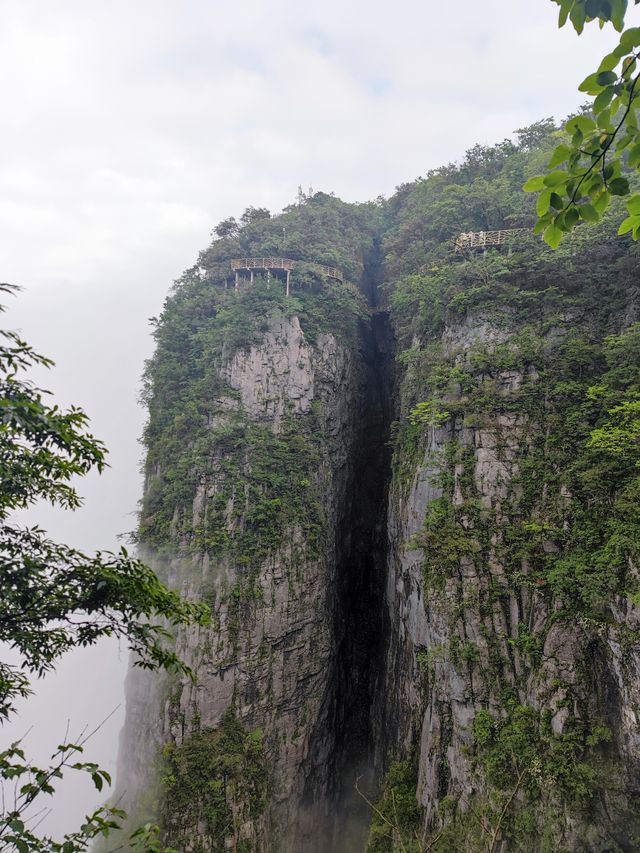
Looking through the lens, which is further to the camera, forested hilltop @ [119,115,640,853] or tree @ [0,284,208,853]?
forested hilltop @ [119,115,640,853]

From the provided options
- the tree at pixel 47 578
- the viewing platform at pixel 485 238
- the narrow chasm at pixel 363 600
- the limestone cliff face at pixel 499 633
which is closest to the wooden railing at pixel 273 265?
the narrow chasm at pixel 363 600

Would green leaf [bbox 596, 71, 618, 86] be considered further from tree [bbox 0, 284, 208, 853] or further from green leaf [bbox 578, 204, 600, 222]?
tree [bbox 0, 284, 208, 853]

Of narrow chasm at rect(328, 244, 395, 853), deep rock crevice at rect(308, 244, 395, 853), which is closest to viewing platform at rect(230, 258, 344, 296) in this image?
deep rock crevice at rect(308, 244, 395, 853)

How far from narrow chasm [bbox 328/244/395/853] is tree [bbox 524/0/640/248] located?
585 inches

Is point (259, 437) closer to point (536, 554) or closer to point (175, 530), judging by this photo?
point (175, 530)

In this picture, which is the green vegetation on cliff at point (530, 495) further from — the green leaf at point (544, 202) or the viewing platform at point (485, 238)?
the green leaf at point (544, 202)

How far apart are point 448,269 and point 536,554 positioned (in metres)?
9.16

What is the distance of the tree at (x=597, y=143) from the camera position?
1.53 m

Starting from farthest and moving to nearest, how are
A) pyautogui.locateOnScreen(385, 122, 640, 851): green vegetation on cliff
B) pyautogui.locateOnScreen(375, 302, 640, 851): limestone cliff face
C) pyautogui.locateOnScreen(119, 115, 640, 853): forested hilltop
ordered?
1. pyautogui.locateOnScreen(119, 115, 640, 853): forested hilltop
2. pyautogui.locateOnScreen(385, 122, 640, 851): green vegetation on cliff
3. pyautogui.locateOnScreen(375, 302, 640, 851): limestone cliff face

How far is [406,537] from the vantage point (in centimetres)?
1412

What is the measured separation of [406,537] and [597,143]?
43.4 feet

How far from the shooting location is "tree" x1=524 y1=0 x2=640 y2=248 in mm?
1528

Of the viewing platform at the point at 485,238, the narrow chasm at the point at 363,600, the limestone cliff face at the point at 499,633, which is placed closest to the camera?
the limestone cliff face at the point at 499,633

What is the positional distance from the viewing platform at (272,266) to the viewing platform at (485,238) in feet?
17.9
